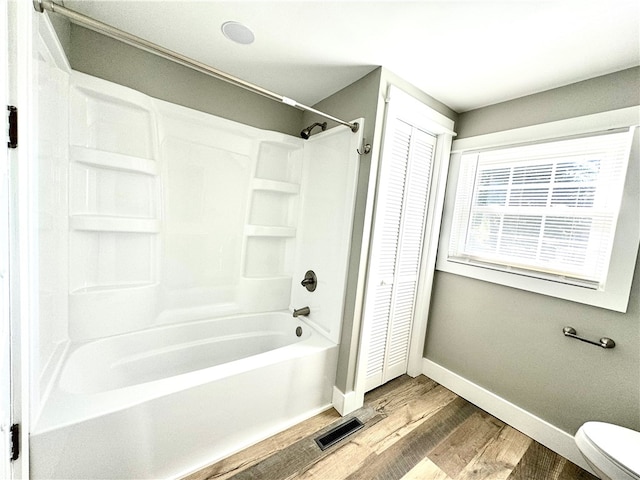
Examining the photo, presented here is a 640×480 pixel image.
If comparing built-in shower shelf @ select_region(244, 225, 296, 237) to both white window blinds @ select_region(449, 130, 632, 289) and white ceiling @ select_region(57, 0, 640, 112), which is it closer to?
white ceiling @ select_region(57, 0, 640, 112)

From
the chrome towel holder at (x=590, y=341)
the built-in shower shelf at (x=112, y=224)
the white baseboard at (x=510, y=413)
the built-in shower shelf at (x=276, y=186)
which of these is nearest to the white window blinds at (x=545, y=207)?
the chrome towel holder at (x=590, y=341)

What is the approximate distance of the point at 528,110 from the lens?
169cm

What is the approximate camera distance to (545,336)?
63.0 inches

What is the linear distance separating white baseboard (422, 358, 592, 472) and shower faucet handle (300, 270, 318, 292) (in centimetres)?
121

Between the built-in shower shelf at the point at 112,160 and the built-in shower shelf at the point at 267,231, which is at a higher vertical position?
the built-in shower shelf at the point at 112,160

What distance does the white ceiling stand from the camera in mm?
1080

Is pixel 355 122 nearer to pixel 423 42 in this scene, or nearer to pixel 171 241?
pixel 423 42

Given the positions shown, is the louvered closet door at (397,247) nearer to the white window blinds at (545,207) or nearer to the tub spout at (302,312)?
the white window blinds at (545,207)

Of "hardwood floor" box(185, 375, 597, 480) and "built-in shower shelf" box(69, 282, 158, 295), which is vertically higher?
"built-in shower shelf" box(69, 282, 158, 295)

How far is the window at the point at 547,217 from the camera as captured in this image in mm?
1386

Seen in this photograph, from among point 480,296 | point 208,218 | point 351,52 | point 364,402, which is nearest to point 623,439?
point 480,296

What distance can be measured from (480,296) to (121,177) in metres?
2.60

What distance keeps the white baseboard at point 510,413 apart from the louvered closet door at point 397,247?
32 centimetres

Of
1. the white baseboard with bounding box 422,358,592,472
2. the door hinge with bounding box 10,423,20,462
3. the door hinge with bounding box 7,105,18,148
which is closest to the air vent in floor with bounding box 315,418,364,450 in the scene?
the white baseboard with bounding box 422,358,592,472
